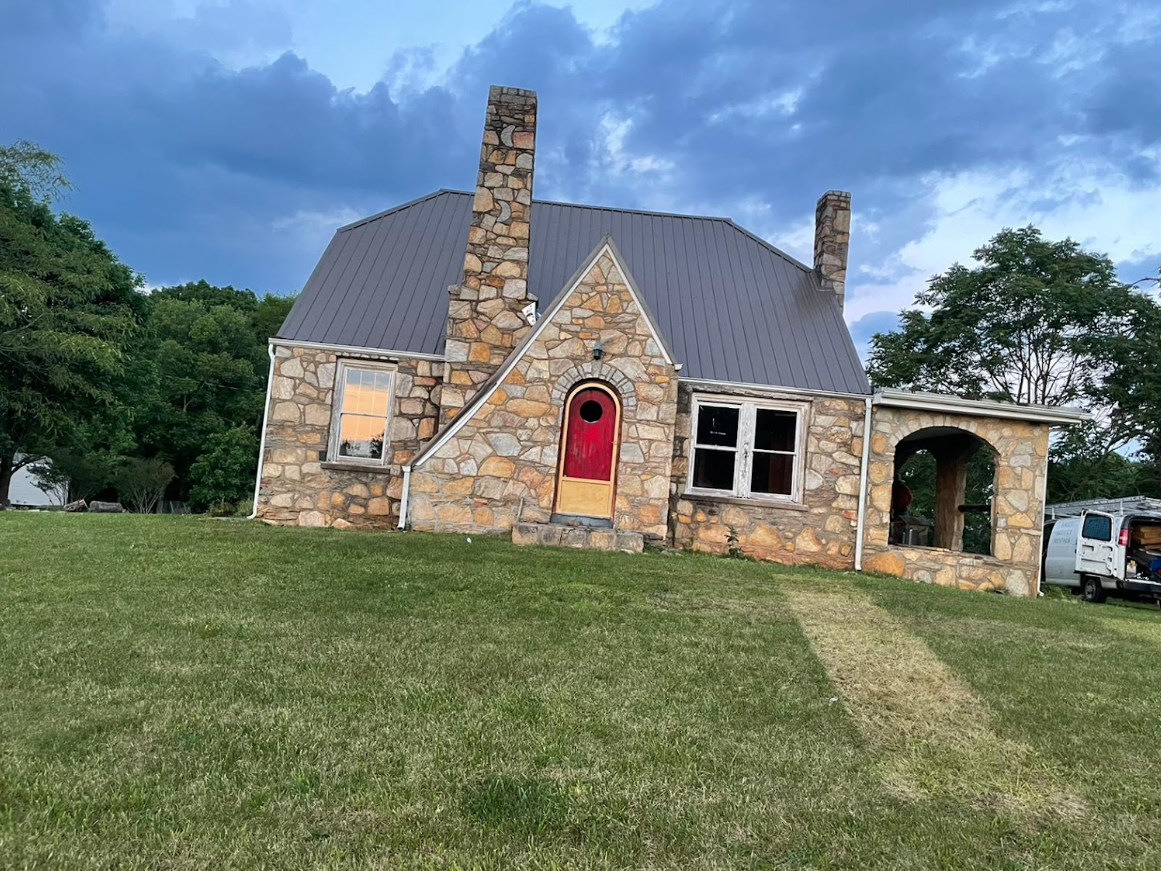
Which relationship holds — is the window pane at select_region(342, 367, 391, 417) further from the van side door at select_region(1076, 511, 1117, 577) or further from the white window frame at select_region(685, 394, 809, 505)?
the van side door at select_region(1076, 511, 1117, 577)

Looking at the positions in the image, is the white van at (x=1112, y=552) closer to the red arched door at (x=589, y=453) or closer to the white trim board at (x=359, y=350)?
the red arched door at (x=589, y=453)

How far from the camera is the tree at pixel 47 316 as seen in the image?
67.4ft

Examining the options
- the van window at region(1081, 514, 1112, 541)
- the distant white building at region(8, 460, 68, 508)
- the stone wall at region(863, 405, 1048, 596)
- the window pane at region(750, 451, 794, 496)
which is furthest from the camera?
the distant white building at region(8, 460, 68, 508)

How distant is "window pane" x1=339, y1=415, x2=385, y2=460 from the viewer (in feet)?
39.7

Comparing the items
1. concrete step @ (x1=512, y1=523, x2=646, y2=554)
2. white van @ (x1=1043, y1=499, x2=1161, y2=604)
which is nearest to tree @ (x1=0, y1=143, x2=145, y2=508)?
concrete step @ (x1=512, y1=523, x2=646, y2=554)

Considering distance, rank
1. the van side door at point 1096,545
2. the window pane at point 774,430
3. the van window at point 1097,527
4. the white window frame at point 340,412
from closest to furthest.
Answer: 1. the white window frame at point 340,412
2. the window pane at point 774,430
3. the van side door at point 1096,545
4. the van window at point 1097,527

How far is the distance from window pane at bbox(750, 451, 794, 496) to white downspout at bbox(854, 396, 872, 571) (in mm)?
1095

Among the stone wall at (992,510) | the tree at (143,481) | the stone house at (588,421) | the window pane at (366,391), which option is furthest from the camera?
the tree at (143,481)

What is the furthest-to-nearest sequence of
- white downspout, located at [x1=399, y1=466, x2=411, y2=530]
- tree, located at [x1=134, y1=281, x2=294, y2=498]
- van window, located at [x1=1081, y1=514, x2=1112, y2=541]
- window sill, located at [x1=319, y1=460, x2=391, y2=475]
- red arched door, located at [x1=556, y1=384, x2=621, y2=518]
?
tree, located at [x1=134, y1=281, x2=294, y2=498], van window, located at [x1=1081, y1=514, x2=1112, y2=541], window sill, located at [x1=319, y1=460, x2=391, y2=475], red arched door, located at [x1=556, y1=384, x2=621, y2=518], white downspout, located at [x1=399, y1=466, x2=411, y2=530]

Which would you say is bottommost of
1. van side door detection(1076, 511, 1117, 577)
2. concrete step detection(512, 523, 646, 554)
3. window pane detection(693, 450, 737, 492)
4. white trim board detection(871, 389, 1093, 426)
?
concrete step detection(512, 523, 646, 554)

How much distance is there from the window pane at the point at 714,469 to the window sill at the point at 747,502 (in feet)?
1.10

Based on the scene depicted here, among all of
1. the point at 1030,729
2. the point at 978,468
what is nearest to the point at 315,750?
the point at 1030,729

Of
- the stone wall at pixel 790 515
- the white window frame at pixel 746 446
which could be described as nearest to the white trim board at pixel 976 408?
the stone wall at pixel 790 515

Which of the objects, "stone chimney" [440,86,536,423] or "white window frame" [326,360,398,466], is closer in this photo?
"stone chimney" [440,86,536,423]
